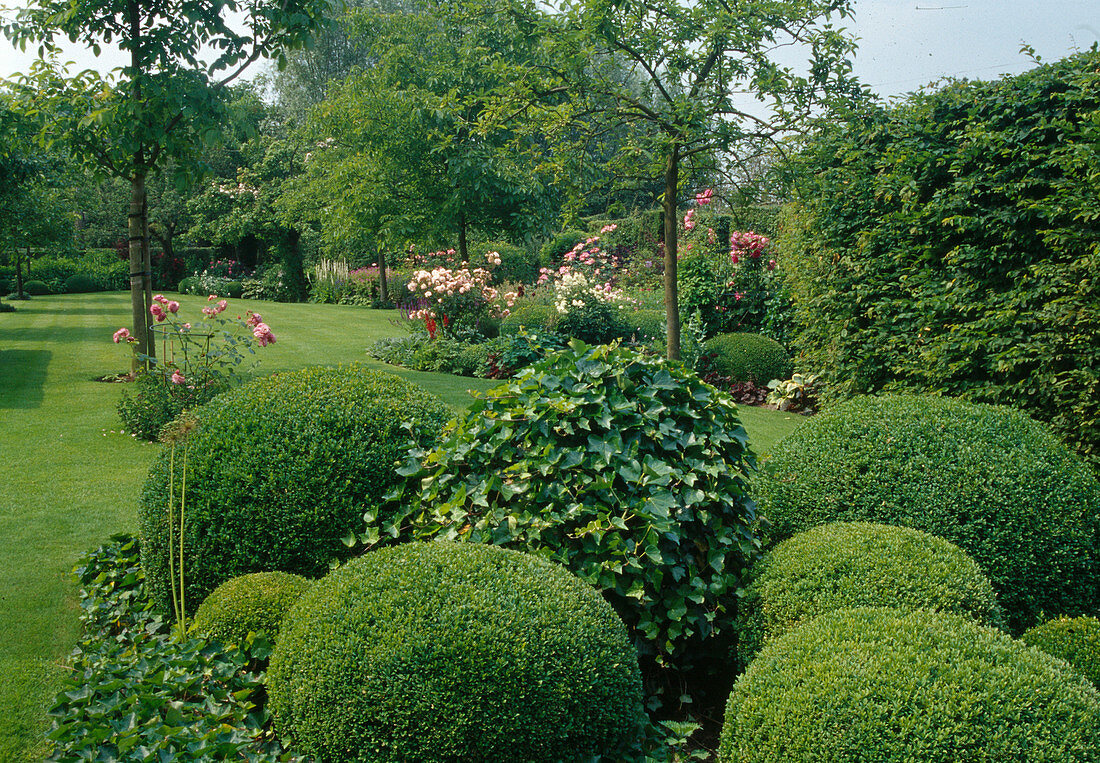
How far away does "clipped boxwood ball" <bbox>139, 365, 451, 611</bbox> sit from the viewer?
3.61 meters

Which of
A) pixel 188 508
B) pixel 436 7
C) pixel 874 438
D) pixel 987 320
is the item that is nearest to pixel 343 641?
pixel 188 508

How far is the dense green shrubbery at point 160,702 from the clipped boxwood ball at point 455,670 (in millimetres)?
240

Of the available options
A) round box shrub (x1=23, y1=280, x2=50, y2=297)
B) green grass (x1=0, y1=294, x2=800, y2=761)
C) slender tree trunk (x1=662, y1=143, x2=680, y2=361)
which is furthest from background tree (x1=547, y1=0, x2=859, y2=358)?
round box shrub (x1=23, y1=280, x2=50, y2=297)

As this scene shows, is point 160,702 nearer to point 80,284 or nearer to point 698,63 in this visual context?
point 698,63

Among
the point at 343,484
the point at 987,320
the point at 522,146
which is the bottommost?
the point at 343,484

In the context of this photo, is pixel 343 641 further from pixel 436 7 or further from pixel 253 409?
pixel 436 7

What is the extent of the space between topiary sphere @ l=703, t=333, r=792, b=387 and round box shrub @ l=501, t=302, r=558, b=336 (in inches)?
116

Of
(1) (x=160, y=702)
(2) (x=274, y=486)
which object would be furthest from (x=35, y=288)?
(1) (x=160, y=702)

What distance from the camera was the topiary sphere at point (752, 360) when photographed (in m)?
10.4

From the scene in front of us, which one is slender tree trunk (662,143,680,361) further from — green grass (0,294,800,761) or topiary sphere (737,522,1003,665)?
topiary sphere (737,522,1003,665)

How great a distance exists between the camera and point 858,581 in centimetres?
291

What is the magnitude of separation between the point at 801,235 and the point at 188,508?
21.6ft

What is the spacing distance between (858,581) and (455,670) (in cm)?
163

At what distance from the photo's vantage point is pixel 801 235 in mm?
7906
